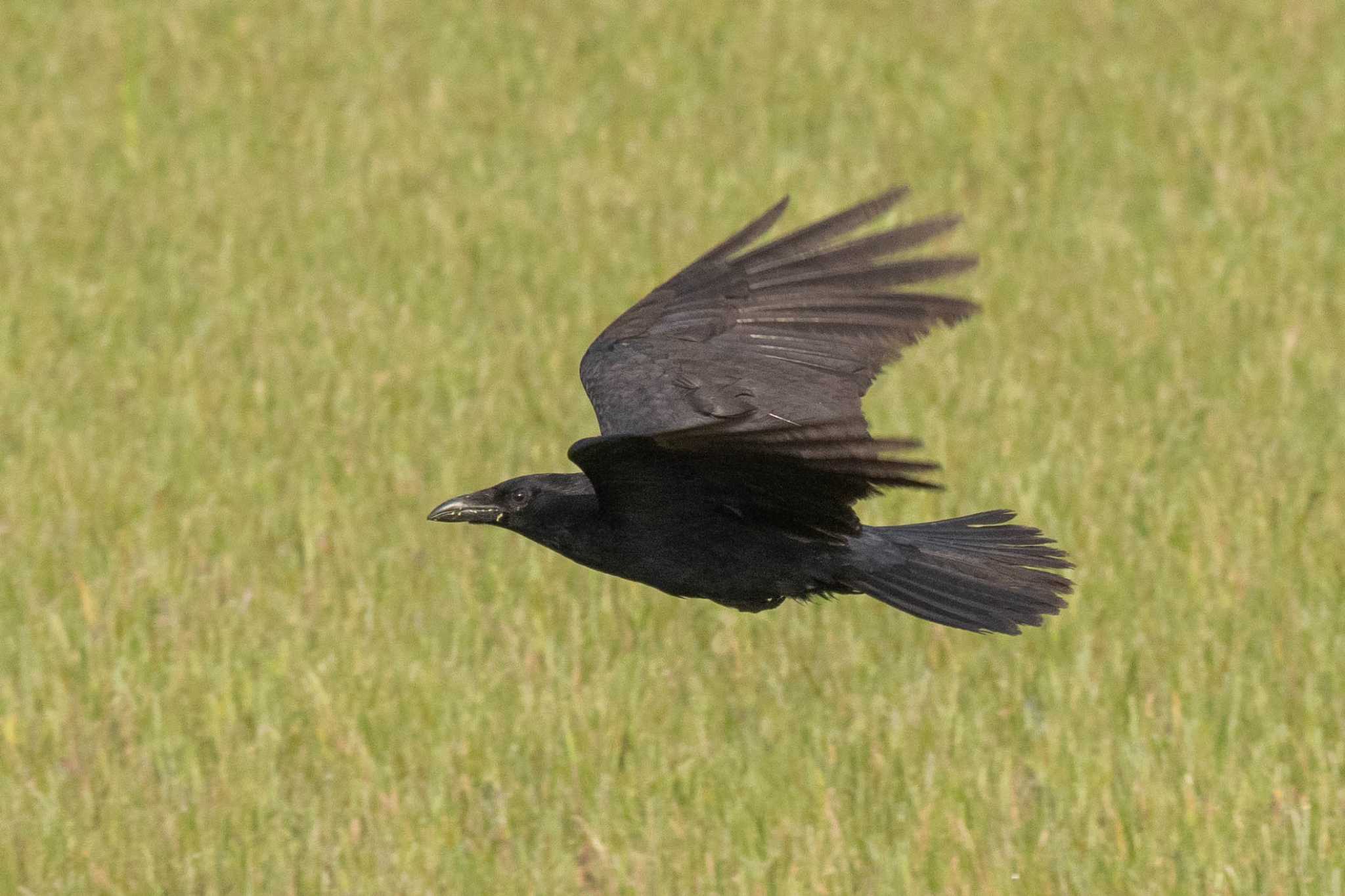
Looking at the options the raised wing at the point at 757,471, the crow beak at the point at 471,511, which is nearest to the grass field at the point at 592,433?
the crow beak at the point at 471,511

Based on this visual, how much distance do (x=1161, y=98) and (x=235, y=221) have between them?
186 inches

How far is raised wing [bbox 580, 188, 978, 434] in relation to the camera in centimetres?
492

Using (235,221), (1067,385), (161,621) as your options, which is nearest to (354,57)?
(235,221)

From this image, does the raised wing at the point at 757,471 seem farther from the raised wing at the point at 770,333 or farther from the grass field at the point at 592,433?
the grass field at the point at 592,433

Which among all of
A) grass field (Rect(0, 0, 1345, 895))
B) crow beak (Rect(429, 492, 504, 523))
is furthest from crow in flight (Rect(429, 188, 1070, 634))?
grass field (Rect(0, 0, 1345, 895))

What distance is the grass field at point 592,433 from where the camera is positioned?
5.02 m

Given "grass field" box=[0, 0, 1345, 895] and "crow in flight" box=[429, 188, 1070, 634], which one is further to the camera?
"grass field" box=[0, 0, 1345, 895]

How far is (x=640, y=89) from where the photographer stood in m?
11.7

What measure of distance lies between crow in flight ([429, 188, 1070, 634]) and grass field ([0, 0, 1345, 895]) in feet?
1.76

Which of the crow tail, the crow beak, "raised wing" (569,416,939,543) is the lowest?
the crow tail

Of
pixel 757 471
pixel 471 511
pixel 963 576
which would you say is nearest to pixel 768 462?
pixel 757 471

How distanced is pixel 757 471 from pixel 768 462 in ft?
0.38

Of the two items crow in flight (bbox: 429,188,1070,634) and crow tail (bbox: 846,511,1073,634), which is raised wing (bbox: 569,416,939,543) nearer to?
crow in flight (bbox: 429,188,1070,634)

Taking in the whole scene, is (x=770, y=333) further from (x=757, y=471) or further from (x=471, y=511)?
(x=757, y=471)
